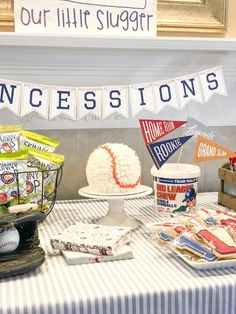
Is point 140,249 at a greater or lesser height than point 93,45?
lesser

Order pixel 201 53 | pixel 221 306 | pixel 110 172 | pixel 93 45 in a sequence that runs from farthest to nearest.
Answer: pixel 201 53, pixel 93 45, pixel 110 172, pixel 221 306

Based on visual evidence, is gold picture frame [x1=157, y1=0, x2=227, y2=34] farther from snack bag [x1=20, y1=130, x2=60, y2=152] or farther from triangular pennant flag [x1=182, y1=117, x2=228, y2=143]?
snack bag [x1=20, y1=130, x2=60, y2=152]

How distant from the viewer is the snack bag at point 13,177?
0.95 meters

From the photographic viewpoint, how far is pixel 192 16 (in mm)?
1354

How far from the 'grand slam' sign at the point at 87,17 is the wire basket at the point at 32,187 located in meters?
0.41

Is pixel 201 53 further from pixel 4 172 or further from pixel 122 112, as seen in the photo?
pixel 4 172

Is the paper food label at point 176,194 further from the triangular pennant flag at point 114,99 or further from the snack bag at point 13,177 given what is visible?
the snack bag at point 13,177

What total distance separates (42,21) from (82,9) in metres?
0.11

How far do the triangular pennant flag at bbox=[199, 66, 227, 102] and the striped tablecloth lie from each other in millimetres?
548

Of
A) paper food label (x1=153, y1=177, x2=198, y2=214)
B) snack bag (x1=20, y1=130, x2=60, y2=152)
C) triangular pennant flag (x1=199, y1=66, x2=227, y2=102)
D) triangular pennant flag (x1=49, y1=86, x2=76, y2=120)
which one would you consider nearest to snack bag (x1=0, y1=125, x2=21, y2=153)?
snack bag (x1=20, y1=130, x2=60, y2=152)

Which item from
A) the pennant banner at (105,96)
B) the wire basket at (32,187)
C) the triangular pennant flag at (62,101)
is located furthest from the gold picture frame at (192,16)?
the wire basket at (32,187)

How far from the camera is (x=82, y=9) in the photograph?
4.04ft

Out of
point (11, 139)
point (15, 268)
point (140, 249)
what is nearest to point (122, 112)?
point (11, 139)

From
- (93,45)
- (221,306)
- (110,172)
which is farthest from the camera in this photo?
(93,45)
